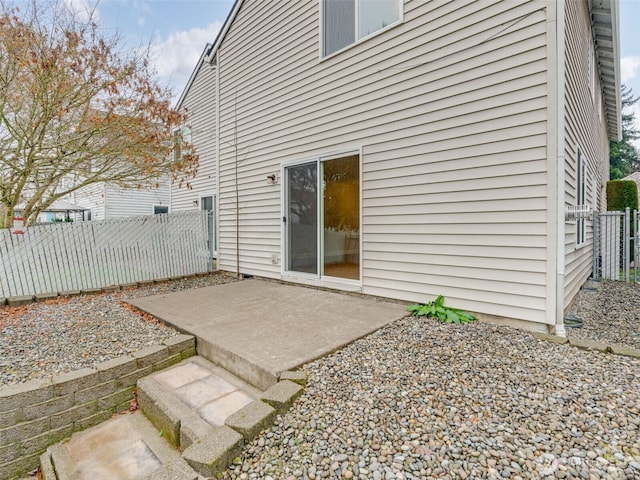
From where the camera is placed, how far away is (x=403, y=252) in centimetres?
411

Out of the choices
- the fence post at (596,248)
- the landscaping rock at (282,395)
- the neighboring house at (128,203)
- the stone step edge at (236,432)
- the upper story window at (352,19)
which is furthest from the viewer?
the neighboring house at (128,203)

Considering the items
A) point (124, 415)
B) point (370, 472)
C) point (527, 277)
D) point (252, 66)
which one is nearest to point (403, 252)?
point (527, 277)

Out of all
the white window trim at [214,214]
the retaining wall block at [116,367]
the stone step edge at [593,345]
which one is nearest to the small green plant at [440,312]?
the stone step edge at [593,345]

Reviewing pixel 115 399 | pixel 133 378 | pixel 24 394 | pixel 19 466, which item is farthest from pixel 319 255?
pixel 19 466

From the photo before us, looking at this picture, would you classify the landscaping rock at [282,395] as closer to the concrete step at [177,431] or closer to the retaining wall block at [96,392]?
the concrete step at [177,431]

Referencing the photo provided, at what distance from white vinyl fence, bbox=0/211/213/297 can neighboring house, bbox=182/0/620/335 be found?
3.76ft

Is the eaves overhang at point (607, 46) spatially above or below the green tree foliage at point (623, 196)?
above

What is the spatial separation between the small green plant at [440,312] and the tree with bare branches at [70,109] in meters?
5.41

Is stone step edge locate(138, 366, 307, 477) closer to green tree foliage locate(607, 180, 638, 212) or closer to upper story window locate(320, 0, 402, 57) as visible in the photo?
upper story window locate(320, 0, 402, 57)

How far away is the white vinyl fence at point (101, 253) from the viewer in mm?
4746

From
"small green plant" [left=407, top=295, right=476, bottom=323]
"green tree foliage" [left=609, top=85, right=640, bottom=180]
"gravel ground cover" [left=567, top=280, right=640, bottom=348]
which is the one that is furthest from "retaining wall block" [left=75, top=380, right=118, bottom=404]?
"green tree foliage" [left=609, top=85, right=640, bottom=180]

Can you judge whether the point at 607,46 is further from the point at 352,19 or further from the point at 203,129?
the point at 203,129

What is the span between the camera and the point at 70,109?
197 inches

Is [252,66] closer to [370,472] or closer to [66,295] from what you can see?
[66,295]
